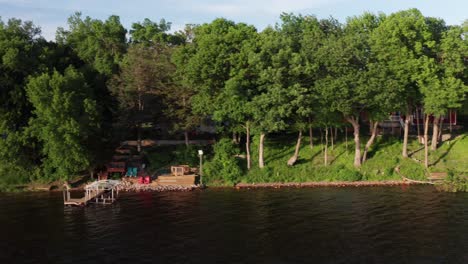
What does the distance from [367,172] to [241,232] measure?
85.5ft

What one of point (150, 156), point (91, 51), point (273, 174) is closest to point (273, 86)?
point (273, 174)

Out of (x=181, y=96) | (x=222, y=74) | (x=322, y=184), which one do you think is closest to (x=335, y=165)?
(x=322, y=184)

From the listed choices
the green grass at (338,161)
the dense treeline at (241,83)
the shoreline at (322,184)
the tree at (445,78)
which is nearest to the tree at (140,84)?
the dense treeline at (241,83)

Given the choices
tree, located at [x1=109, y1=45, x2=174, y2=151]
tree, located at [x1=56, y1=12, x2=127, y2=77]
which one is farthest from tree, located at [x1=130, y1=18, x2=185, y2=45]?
tree, located at [x1=109, y1=45, x2=174, y2=151]

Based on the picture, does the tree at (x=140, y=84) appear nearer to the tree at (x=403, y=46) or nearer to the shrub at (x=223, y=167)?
the shrub at (x=223, y=167)

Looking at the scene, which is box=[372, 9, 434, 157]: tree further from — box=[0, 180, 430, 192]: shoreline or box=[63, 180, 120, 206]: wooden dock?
box=[63, 180, 120, 206]: wooden dock

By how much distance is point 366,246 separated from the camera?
30828 millimetres

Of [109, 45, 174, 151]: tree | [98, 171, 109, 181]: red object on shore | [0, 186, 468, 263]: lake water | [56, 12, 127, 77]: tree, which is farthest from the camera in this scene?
[56, 12, 127, 77]: tree

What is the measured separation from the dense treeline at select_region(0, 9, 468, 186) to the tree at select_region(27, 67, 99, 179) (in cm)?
12

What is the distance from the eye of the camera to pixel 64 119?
2021 inches

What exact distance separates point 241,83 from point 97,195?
2048 cm

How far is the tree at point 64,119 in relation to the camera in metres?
50.8

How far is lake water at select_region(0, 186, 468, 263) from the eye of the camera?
29.7 meters

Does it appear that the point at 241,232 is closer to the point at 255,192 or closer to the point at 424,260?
the point at 424,260
